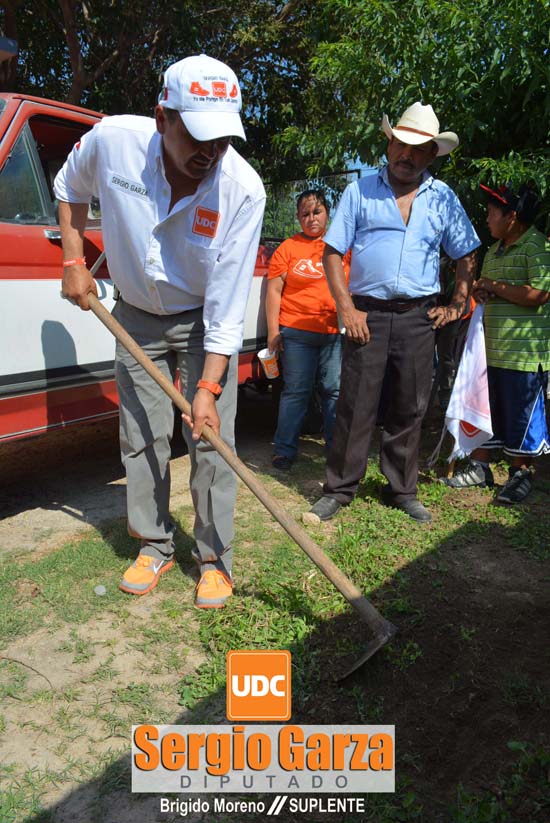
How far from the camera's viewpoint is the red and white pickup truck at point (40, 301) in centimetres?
354

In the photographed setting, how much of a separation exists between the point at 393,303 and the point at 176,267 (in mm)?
1455

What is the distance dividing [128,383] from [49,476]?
209cm

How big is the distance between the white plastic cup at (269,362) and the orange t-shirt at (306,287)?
24cm

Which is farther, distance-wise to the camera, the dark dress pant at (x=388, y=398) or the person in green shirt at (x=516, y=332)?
the person in green shirt at (x=516, y=332)

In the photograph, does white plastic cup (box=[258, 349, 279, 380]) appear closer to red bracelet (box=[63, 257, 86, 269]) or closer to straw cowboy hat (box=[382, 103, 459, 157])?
straw cowboy hat (box=[382, 103, 459, 157])

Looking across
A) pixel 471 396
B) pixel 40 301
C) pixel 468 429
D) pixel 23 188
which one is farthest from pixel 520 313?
pixel 23 188

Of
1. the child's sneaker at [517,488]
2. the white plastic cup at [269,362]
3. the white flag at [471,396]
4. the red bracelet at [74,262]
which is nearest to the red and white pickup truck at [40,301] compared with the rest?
the red bracelet at [74,262]

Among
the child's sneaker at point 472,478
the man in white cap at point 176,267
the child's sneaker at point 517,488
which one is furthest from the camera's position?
the child's sneaker at point 472,478

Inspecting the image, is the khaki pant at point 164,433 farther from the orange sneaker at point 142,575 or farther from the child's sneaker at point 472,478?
the child's sneaker at point 472,478

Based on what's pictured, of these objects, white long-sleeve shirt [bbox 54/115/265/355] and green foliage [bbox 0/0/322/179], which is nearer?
white long-sleeve shirt [bbox 54/115/265/355]

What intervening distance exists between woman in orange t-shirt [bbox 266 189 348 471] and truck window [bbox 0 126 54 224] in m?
1.66

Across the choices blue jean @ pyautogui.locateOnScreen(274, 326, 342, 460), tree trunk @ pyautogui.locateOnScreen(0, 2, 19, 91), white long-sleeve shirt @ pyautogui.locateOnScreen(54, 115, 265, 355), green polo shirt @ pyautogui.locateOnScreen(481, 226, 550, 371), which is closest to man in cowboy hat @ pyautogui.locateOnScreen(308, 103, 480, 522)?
green polo shirt @ pyautogui.locateOnScreen(481, 226, 550, 371)

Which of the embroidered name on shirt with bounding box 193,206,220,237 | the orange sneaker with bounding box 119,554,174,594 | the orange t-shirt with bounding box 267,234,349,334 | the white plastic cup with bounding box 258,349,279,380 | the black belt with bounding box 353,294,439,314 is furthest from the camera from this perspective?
the white plastic cup with bounding box 258,349,279,380

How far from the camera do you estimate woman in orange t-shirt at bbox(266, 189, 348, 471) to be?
15.7ft
